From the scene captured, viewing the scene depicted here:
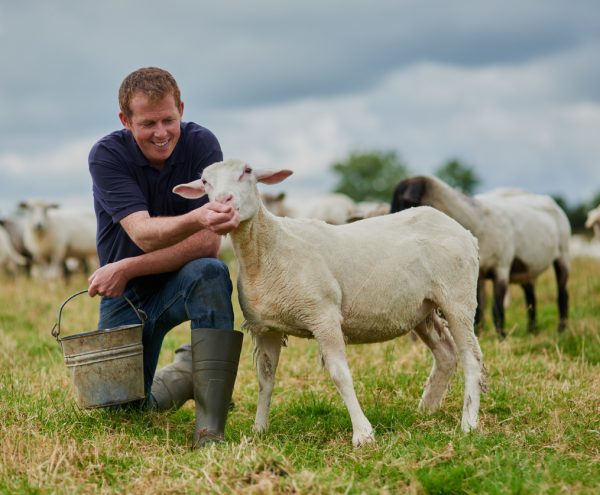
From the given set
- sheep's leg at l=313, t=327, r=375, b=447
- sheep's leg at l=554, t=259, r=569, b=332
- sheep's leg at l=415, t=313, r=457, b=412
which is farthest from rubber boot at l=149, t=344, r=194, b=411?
sheep's leg at l=554, t=259, r=569, b=332

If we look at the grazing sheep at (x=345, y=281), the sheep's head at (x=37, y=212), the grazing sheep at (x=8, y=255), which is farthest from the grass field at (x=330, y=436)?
the grazing sheep at (x=8, y=255)

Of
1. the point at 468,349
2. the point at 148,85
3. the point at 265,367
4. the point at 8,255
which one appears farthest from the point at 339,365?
the point at 8,255

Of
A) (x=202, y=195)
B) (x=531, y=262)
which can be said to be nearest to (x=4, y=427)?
(x=202, y=195)

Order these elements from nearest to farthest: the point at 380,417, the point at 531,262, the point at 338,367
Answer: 1. the point at 338,367
2. the point at 380,417
3. the point at 531,262

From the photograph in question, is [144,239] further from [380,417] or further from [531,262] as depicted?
[531,262]

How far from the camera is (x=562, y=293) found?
416 inches

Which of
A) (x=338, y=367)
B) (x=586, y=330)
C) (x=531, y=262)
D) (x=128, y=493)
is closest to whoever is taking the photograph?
(x=128, y=493)

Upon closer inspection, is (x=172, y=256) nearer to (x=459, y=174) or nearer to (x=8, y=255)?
(x=8, y=255)

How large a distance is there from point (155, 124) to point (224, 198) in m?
0.92

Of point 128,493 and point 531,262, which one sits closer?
point 128,493

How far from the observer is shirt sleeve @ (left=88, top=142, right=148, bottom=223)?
5020 mm

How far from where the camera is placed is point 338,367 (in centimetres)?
472

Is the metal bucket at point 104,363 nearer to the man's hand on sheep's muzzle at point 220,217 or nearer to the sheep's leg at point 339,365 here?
the man's hand on sheep's muzzle at point 220,217

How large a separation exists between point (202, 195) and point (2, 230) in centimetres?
1727
